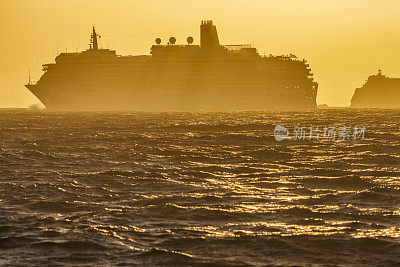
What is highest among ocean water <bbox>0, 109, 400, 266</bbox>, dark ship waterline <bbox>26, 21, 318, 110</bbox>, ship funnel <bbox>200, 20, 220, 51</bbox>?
ship funnel <bbox>200, 20, 220, 51</bbox>

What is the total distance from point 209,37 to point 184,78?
11634mm

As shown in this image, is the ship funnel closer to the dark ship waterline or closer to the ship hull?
the dark ship waterline

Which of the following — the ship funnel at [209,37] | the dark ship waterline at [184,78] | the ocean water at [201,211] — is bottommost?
the ocean water at [201,211]

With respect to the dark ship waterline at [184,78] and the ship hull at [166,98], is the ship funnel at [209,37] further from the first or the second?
the ship hull at [166,98]

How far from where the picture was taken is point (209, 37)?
138625 mm

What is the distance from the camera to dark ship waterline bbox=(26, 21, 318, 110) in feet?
455

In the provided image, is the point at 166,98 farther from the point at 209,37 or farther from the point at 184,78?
the point at 209,37

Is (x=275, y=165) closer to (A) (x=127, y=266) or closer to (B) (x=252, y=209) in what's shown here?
(B) (x=252, y=209)

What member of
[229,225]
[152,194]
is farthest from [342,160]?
[229,225]

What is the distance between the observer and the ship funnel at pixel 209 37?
13712 centimetres

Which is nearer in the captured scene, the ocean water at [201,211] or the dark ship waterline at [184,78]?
the ocean water at [201,211]

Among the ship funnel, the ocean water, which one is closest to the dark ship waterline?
the ship funnel

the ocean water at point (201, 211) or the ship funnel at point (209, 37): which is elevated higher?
the ship funnel at point (209, 37)

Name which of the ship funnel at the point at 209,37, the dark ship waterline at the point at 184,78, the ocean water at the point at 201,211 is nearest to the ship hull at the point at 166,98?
the dark ship waterline at the point at 184,78
